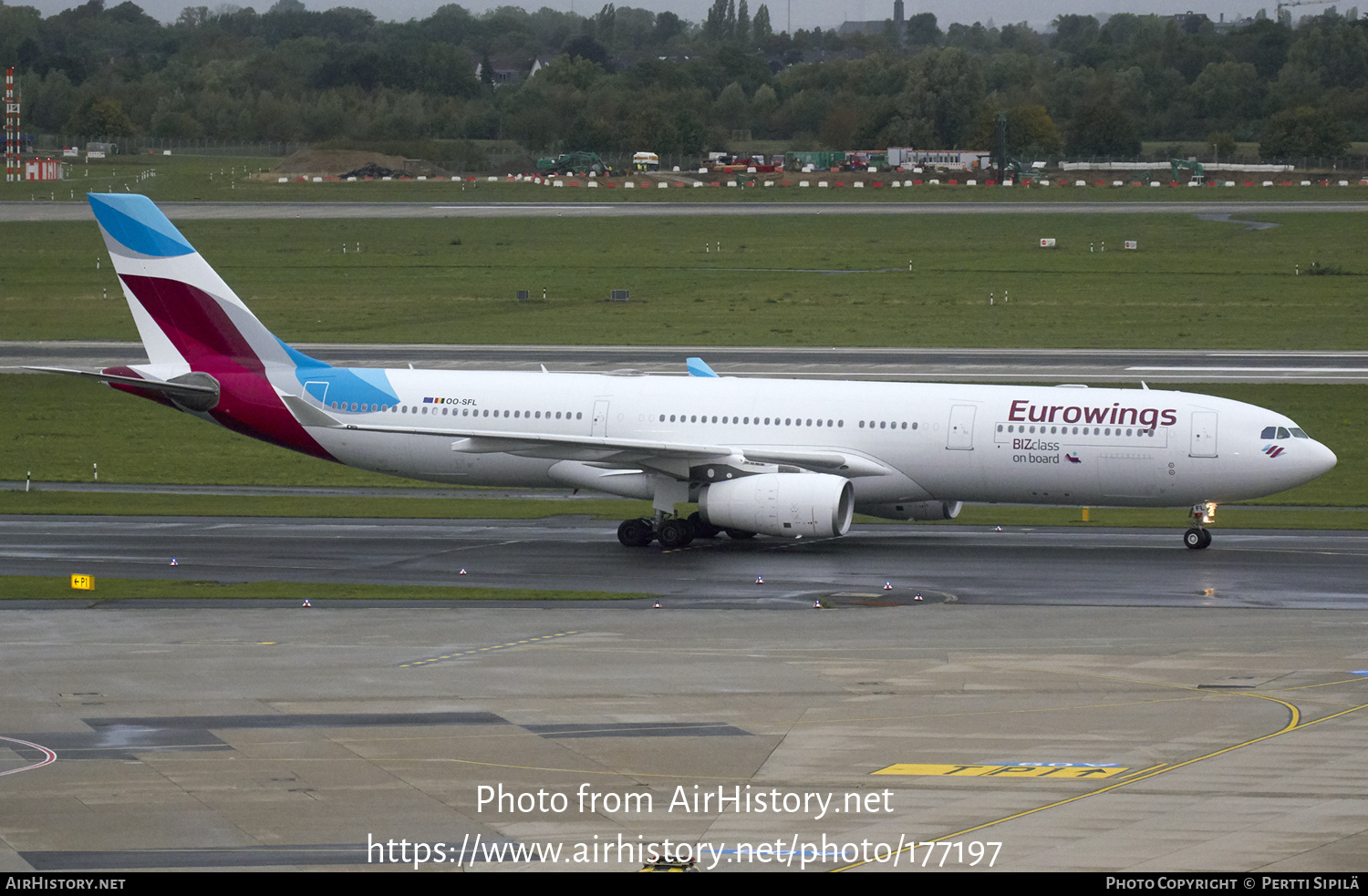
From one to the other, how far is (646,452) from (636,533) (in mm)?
2236

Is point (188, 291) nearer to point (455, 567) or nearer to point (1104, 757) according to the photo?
point (455, 567)

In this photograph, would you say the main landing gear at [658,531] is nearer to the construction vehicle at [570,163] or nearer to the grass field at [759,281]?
the grass field at [759,281]

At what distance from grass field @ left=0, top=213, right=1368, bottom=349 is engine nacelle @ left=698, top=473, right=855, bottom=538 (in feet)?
119

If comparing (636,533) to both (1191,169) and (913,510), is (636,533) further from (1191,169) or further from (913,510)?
(1191,169)

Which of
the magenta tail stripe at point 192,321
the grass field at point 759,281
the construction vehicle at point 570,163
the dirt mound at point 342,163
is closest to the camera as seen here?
the magenta tail stripe at point 192,321

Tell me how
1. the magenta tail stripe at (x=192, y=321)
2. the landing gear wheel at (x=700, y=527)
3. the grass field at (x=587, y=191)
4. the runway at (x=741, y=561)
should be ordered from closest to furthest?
1. the runway at (x=741, y=561)
2. the landing gear wheel at (x=700, y=527)
3. the magenta tail stripe at (x=192, y=321)
4. the grass field at (x=587, y=191)

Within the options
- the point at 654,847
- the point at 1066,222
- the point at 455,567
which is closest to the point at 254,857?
the point at 654,847

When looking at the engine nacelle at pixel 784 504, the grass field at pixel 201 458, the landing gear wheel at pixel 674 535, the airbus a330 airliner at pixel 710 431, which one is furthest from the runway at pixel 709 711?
the grass field at pixel 201 458

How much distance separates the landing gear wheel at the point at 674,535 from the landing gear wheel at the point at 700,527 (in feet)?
1.85

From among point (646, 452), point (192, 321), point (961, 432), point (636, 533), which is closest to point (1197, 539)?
point (961, 432)

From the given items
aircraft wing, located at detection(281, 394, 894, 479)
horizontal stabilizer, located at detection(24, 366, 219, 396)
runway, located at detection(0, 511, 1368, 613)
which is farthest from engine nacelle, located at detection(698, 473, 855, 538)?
horizontal stabilizer, located at detection(24, 366, 219, 396)

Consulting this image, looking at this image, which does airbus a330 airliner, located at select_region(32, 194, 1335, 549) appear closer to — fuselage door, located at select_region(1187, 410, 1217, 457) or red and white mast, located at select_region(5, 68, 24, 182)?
fuselage door, located at select_region(1187, 410, 1217, 457)

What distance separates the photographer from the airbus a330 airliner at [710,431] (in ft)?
131

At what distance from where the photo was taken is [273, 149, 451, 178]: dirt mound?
171 metres
